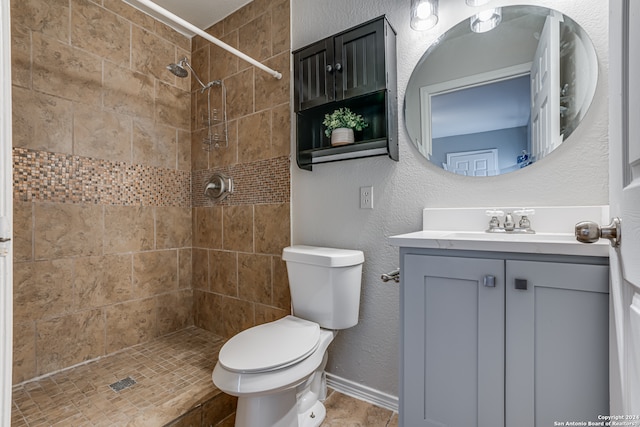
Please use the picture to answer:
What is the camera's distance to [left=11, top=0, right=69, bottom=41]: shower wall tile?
1.58 meters

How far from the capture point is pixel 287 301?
1.81 meters

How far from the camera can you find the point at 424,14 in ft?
4.32

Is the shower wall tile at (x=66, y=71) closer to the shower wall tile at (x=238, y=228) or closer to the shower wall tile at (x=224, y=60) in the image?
the shower wall tile at (x=224, y=60)

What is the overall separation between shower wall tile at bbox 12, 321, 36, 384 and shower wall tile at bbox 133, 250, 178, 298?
0.55 metres

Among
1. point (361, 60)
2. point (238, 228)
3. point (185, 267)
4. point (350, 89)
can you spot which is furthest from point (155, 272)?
point (361, 60)

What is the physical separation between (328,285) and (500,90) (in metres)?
1.15

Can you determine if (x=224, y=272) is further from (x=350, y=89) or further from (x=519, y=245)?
(x=519, y=245)

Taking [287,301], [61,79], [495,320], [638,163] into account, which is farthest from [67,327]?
[638,163]

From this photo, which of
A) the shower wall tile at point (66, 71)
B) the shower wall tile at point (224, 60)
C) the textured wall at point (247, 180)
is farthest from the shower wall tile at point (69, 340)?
the shower wall tile at point (224, 60)

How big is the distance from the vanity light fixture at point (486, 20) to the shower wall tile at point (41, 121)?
2245 mm

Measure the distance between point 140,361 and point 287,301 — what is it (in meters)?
1.00

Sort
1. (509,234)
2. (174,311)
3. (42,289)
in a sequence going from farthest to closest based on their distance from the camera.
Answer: (174,311) → (42,289) → (509,234)

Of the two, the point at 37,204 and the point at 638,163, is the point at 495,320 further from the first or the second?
the point at 37,204

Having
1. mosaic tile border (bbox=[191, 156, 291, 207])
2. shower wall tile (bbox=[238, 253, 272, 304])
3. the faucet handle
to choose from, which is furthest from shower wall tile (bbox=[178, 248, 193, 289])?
the faucet handle
